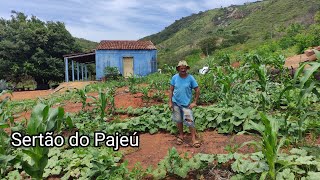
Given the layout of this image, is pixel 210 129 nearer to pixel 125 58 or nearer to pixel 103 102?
pixel 103 102

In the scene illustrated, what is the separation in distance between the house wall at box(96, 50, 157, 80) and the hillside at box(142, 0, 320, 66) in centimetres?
845

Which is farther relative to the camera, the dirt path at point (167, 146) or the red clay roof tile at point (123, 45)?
the red clay roof tile at point (123, 45)

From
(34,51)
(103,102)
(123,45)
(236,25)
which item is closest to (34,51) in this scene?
(34,51)

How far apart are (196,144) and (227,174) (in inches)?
43.0

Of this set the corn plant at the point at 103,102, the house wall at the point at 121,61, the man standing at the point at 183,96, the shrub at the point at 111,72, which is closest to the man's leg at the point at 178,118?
the man standing at the point at 183,96

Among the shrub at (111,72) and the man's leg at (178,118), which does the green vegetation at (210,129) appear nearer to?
the man's leg at (178,118)

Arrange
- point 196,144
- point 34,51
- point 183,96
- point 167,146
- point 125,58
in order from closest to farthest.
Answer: point 196,144 < point 167,146 < point 183,96 < point 125,58 < point 34,51

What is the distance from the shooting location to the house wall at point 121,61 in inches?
842

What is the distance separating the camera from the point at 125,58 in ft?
70.7

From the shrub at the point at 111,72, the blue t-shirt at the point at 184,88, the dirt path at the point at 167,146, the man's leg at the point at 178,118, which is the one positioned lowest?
the dirt path at the point at 167,146

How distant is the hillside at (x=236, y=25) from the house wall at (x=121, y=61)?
8453 millimetres

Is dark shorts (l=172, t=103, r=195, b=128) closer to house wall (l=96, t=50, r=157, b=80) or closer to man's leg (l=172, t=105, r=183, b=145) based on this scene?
man's leg (l=172, t=105, r=183, b=145)

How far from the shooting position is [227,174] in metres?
3.47

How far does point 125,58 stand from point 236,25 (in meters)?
28.4
